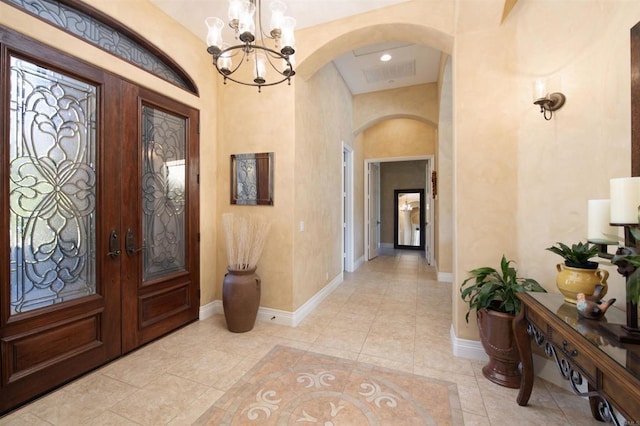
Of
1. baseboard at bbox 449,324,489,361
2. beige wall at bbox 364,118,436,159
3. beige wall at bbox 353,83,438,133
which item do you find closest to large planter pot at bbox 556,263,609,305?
baseboard at bbox 449,324,489,361

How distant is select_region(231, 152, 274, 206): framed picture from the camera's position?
305 cm

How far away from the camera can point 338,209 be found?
4711mm

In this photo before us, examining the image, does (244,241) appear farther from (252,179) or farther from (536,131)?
(536,131)

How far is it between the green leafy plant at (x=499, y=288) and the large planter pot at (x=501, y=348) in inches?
3.2

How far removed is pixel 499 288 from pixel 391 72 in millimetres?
3968

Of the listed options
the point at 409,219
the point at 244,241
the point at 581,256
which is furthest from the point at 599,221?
the point at 409,219

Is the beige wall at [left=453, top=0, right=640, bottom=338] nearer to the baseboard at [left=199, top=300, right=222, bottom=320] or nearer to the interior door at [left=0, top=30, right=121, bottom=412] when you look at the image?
the baseboard at [left=199, top=300, right=222, bottom=320]

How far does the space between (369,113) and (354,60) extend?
54.6 inches

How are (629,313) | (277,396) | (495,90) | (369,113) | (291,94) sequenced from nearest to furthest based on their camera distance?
(629,313)
(277,396)
(495,90)
(291,94)
(369,113)

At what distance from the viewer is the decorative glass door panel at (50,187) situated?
1760 millimetres

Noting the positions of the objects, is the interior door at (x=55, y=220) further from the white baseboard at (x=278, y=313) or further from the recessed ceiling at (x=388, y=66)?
the recessed ceiling at (x=388, y=66)

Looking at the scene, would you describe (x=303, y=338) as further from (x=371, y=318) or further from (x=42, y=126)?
(x=42, y=126)

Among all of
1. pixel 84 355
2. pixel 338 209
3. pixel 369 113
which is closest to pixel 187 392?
pixel 84 355

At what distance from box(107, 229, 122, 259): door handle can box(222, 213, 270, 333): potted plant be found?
94cm
